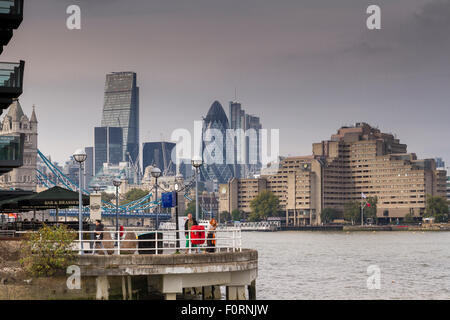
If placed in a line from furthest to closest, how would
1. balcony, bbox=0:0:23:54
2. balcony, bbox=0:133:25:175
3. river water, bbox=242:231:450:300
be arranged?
river water, bbox=242:231:450:300 → balcony, bbox=0:133:25:175 → balcony, bbox=0:0:23:54

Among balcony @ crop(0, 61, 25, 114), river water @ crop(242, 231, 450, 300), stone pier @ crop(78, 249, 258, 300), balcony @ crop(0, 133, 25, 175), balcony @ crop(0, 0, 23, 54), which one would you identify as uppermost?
balcony @ crop(0, 0, 23, 54)

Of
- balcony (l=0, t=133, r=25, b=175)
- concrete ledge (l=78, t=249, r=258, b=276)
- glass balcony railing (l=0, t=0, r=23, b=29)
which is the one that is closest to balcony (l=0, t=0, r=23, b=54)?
glass balcony railing (l=0, t=0, r=23, b=29)

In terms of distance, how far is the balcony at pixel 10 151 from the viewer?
44031 millimetres

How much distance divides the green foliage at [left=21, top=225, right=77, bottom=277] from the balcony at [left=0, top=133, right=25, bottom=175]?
42.0 feet

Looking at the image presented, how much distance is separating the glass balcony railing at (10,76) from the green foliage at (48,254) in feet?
42.9

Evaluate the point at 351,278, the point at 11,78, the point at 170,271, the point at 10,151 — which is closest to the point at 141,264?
the point at 170,271

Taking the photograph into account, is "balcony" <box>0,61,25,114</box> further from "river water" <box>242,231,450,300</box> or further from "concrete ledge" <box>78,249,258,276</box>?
"river water" <box>242,231,450,300</box>

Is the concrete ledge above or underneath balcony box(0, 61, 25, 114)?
underneath

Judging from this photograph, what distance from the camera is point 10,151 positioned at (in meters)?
44.3

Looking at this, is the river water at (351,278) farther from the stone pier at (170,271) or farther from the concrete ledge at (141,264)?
the concrete ledge at (141,264)

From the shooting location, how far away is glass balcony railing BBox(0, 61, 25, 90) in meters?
42.6
